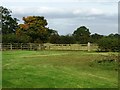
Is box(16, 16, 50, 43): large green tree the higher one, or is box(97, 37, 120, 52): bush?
box(16, 16, 50, 43): large green tree

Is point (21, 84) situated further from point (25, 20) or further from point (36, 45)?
point (25, 20)

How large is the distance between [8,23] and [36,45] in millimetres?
20374

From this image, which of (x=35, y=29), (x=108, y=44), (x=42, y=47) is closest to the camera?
(x=108, y=44)

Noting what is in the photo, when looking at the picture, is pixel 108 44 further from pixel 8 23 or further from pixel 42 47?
pixel 8 23

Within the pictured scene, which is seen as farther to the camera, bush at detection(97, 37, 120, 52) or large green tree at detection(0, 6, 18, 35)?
large green tree at detection(0, 6, 18, 35)

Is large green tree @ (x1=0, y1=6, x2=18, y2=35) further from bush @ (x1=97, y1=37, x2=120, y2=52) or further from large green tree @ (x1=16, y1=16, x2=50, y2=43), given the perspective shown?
bush @ (x1=97, y1=37, x2=120, y2=52)

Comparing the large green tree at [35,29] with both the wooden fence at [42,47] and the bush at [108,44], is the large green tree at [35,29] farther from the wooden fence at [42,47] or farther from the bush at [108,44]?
the bush at [108,44]

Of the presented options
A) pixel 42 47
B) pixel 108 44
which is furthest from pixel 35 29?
pixel 108 44

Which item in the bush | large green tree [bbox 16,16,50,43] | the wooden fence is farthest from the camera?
large green tree [bbox 16,16,50,43]

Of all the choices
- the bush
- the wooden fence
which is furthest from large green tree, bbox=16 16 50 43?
the bush

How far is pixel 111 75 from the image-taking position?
14219 mm

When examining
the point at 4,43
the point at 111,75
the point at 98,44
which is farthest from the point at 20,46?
the point at 111,75

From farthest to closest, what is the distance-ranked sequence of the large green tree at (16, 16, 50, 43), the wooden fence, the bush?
1. the large green tree at (16, 16, 50, 43)
2. the wooden fence
3. the bush

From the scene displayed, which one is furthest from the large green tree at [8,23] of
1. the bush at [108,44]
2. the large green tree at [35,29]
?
the bush at [108,44]
